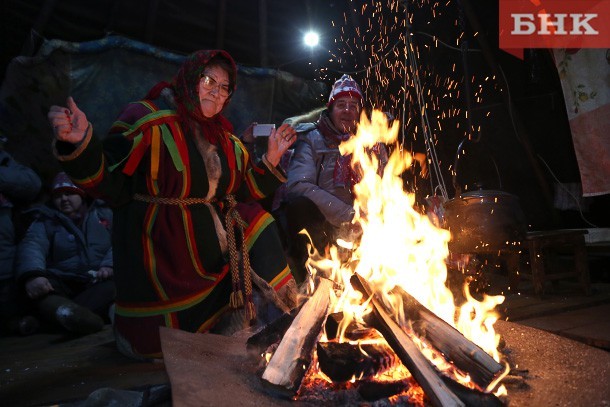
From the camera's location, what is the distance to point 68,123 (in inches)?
88.0

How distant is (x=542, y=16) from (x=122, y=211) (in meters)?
4.45

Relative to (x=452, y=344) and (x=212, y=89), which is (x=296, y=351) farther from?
(x=212, y=89)

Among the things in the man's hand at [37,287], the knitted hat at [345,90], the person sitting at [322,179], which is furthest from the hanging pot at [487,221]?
the man's hand at [37,287]

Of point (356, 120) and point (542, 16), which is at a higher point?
point (542, 16)

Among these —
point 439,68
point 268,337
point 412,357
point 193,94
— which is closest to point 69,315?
point 193,94

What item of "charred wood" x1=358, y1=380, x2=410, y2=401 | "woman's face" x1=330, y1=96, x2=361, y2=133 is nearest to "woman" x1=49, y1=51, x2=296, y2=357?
"charred wood" x1=358, y1=380, x2=410, y2=401

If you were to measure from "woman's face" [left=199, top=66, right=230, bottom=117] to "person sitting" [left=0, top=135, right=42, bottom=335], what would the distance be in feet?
8.54

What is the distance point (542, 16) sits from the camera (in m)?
4.48

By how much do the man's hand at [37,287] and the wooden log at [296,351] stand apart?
285 centimetres

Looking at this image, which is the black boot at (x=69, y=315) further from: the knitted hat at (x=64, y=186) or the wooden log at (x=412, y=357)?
the wooden log at (x=412, y=357)

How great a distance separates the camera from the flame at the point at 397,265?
2.12 metres

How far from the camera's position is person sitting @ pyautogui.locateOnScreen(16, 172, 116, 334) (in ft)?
12.2

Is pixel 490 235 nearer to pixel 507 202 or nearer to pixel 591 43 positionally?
pixel 507 202

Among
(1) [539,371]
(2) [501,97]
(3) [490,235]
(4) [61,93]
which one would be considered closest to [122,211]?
(1) [539,371]
